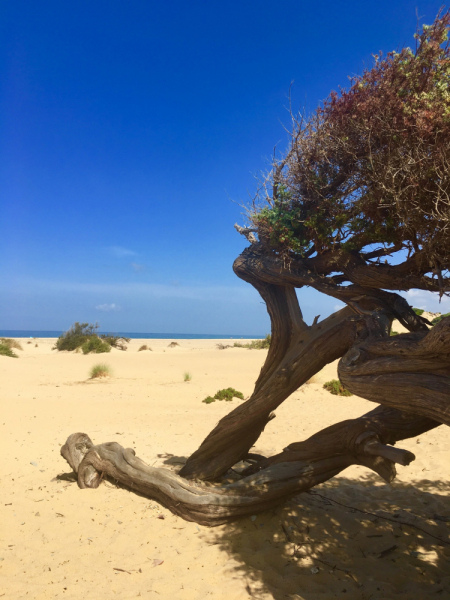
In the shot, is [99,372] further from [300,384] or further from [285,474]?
[300,384]

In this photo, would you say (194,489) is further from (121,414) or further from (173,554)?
(121,414)

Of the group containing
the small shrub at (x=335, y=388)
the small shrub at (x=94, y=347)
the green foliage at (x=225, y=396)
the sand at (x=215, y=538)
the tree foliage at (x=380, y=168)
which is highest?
the tree foliage at (x=380, y=168)

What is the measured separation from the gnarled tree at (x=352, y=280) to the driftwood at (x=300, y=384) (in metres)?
0.02

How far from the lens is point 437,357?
3.14 meters

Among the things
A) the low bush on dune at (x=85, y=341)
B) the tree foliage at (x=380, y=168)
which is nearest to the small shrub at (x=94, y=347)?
the low bush on dune at (x=85, y=341)

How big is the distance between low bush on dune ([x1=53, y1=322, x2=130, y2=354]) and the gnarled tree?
73.4 feet

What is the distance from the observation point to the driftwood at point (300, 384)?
3357 mm

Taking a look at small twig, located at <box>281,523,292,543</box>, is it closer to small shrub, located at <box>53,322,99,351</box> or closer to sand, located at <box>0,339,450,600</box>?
sand, located at <box>0,339,450,600</box>

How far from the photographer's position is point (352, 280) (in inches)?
177

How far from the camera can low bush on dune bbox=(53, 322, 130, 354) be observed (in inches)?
1094

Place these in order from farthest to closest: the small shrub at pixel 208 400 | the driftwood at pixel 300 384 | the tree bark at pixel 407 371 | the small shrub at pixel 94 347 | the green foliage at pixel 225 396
Result: 1. the small shrub at pixel 94 347
2. the green foliage at pixel 225 396
3. the small shrub at pixel 208 400
4. the driftwood at pixel 300 384
5. the tree bark at pixel 407 371

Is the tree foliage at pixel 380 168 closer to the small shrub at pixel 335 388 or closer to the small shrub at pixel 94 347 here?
Answer: the small shrub at pixel 335 388

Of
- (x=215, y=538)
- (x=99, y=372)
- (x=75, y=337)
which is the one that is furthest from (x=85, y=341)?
(x=215, y=538)

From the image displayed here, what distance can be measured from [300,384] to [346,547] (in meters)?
2.00
